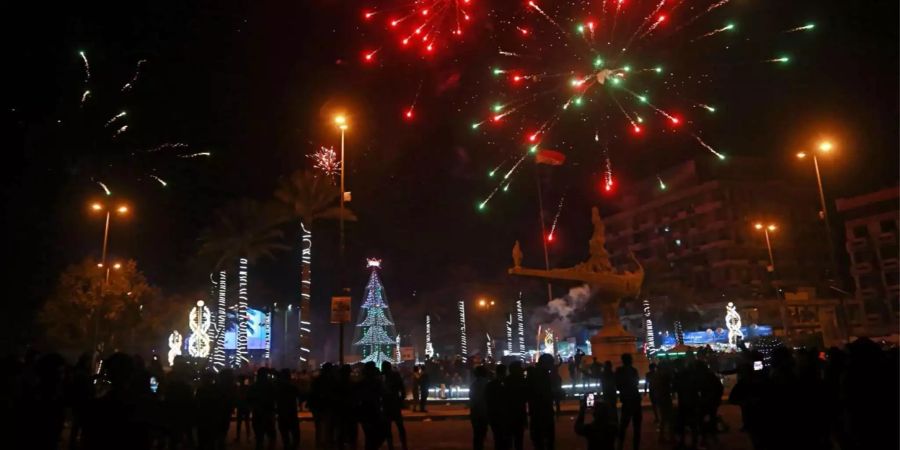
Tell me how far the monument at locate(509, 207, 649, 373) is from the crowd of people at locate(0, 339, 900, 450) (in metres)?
13.7

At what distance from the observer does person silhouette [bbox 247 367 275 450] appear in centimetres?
1230

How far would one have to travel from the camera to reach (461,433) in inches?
658

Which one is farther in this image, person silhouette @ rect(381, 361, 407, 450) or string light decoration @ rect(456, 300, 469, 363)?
string light decoration @ rect(456, 300, 469, 363)

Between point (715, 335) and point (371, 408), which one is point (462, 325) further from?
point (371, 408)

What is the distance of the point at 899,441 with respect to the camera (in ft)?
22.7

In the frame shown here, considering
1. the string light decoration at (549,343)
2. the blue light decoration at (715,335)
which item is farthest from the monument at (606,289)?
the blue light decoration at (715,335)

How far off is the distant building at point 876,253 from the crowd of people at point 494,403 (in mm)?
58277

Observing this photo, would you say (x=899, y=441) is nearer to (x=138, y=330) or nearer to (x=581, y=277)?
(x=581, y=277)

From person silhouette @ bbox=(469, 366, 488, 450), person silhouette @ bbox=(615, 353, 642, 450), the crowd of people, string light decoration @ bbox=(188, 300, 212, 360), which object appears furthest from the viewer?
string light decoration @ bbox=(188, 300, 212, 360)

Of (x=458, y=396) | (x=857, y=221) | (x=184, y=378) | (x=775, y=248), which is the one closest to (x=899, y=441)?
(x=184, y=378)

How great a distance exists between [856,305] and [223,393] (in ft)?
230

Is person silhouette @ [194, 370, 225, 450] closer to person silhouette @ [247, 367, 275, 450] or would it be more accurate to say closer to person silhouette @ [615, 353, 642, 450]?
person silhouette @ [247, 367, 275, 450]

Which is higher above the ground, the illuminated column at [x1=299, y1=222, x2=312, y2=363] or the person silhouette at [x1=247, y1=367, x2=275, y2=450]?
the illuminated column at [x1=299, y1=222, x2=312, y2=363]

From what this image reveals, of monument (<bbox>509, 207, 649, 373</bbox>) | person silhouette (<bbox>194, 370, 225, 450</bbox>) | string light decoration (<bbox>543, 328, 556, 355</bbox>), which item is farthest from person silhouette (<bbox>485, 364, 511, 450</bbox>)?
string light decoration (<bbox>543, 328, 556, 355</bbox>)
